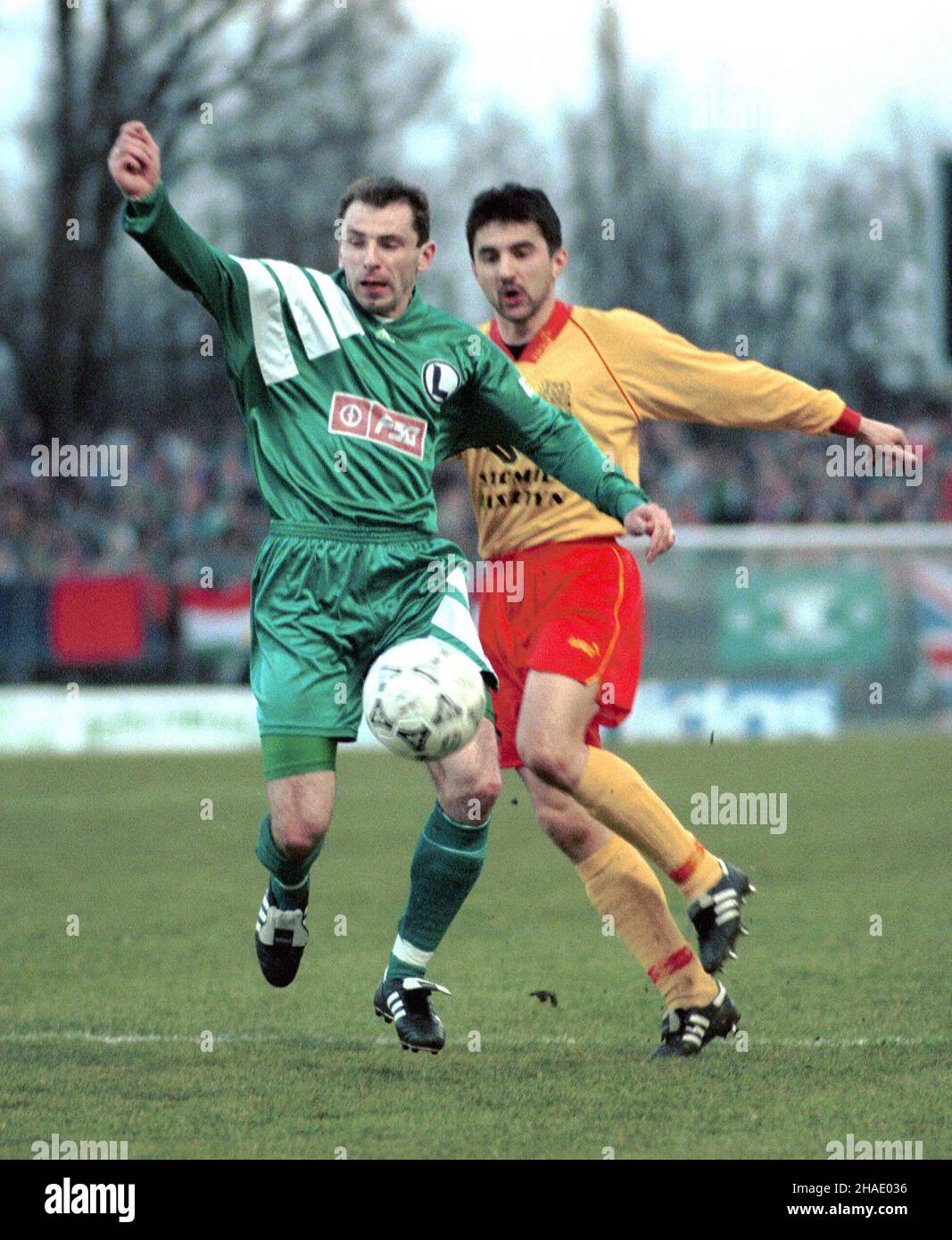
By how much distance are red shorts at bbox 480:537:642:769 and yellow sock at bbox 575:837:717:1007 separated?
0.39 metres

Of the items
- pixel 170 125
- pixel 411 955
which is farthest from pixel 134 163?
pixel 170 125

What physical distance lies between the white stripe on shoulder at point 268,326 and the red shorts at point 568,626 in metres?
1.09

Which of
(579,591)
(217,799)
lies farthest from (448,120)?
(579,591)

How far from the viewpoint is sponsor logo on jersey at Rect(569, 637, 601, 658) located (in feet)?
20.1

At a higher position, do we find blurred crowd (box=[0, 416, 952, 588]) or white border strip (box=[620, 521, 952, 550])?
blurred crowd (box=[0, 416, 952, 588])

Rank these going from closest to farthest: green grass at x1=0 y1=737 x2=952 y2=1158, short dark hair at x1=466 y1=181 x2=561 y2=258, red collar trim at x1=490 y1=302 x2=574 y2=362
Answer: green grass at x1=0 y1=737 x2=952 y2=1158 < short dark hair at x1=466 y1=181 x2=561 y2=258 < red collar trim at x1=490 y1=302 x2=574 y2=362

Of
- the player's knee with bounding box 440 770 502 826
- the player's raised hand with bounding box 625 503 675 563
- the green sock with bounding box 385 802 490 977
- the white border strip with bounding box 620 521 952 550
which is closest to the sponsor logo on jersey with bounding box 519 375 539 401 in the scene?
the player's raised hand with bounding box 625 503 675 563

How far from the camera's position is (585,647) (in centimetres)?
614

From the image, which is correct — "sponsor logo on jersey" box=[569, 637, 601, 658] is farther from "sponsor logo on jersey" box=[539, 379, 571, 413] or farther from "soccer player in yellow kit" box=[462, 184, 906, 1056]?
"sponsor logo on jersey" box=[539, 379, 571, 413]

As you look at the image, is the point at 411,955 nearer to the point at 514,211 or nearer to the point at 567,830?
the point at 567,830

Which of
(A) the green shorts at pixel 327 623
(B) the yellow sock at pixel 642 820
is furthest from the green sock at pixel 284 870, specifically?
(B) the yellow sock at pixel 642 820

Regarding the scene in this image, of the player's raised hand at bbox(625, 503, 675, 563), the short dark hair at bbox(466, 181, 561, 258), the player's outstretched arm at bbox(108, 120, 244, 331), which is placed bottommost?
the player's raised hand at bbox(625, 503, 675, 563)

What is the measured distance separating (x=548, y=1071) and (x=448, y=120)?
79.4 ft

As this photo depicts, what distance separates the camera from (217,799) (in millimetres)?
13000
